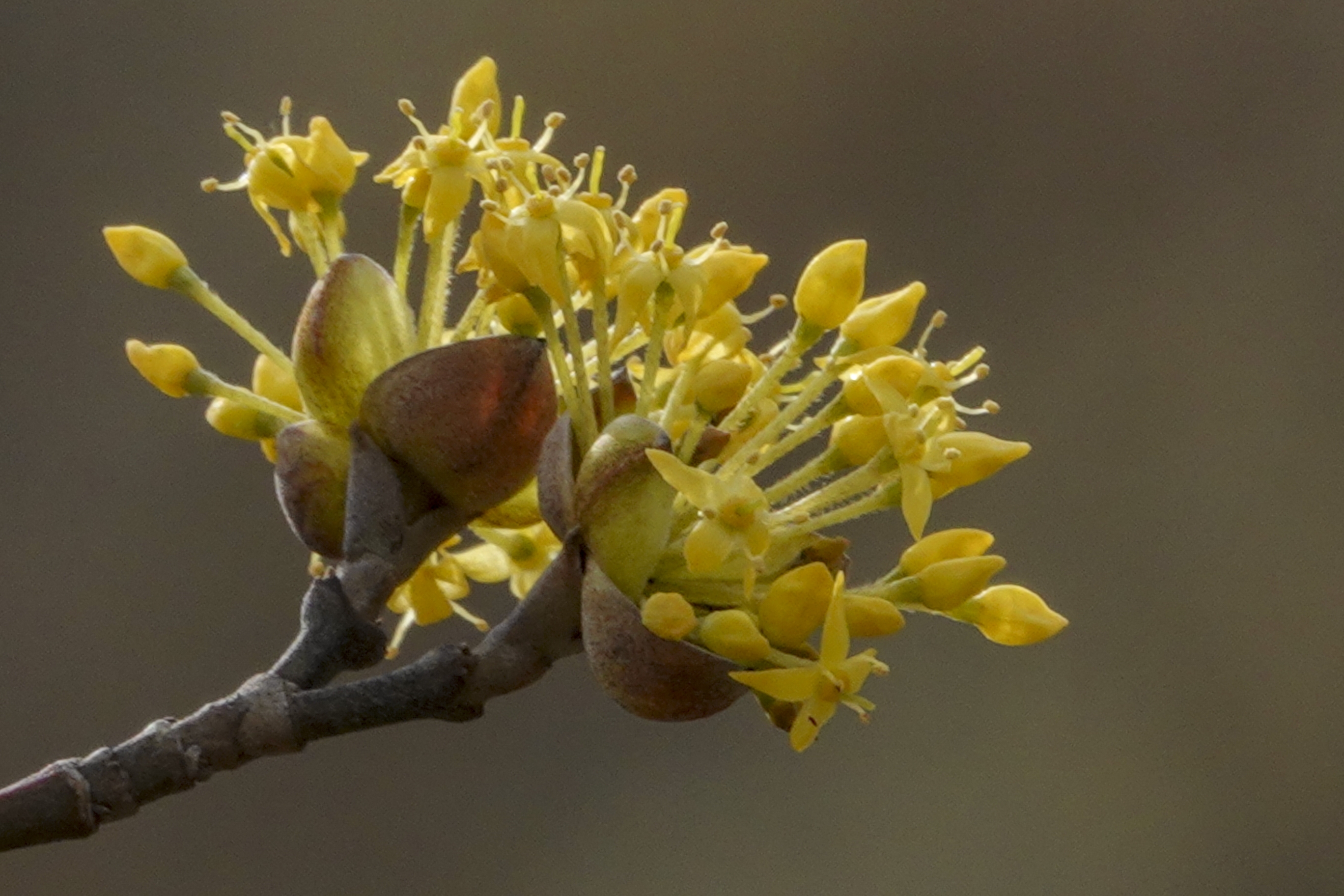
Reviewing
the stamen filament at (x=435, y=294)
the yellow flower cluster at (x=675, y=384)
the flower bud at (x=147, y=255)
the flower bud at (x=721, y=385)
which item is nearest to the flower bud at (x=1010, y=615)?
the yellow flower cluster at (x=675, y=384)


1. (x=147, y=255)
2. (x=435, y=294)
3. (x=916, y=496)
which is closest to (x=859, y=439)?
(x=916, y=496)

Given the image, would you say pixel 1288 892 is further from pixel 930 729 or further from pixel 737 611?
pixel 737 611

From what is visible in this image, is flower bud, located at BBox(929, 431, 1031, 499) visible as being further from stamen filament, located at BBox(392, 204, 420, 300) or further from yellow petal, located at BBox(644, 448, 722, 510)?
stamen filament, located at BBox(392, 204, 420, 300)

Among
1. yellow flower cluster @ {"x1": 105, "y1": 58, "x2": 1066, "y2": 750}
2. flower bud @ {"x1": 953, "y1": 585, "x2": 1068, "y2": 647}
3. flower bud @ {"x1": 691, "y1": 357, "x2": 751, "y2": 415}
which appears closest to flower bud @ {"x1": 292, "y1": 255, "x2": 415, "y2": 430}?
yellow flower cluster @ {"x1": 105, "y1": 58, "x2": 1066, "y2": 750}

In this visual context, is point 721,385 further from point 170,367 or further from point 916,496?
point 170,367

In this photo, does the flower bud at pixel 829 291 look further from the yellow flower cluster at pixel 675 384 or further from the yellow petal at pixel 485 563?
the yellow petal at pixel 485 563
